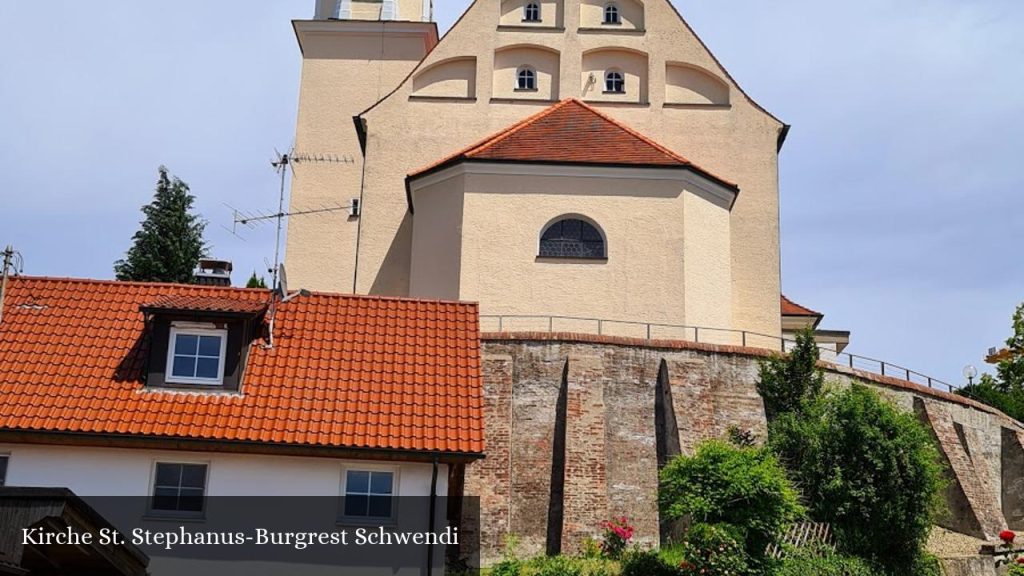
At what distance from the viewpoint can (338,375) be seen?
19688 millimetres

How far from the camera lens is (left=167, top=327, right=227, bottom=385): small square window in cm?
1917

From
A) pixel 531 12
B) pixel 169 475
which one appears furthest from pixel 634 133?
pixel 169 475

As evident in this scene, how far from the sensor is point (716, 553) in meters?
20.7

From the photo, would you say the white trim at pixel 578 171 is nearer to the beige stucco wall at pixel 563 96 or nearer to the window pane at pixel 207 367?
the beige stucco wall at pixel 563 96

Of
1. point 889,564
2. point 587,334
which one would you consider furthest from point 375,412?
point 889,564

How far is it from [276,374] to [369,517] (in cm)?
320

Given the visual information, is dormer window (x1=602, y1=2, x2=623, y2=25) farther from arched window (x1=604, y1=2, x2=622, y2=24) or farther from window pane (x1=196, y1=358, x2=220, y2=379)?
window pane (x1=196, y1=358, x2=220, y2=379)

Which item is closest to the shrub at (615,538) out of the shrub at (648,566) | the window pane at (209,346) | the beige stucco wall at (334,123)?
the shrub at (648,566)

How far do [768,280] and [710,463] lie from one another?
13.2 meters

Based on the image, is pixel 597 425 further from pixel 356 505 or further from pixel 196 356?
pixel 196 356

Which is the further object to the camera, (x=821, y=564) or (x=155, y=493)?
(x=821, y=564)

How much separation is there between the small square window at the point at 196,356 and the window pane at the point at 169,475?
5.14 feet

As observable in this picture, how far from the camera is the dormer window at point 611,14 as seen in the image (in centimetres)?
3656

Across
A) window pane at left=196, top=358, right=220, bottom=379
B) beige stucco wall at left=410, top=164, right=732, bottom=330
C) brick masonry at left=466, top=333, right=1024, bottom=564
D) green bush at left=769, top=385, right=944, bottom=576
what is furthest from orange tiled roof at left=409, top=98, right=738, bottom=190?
window pane at left=196, top=358, right=220, bottom=379
